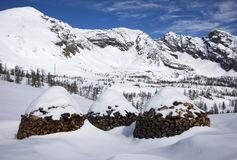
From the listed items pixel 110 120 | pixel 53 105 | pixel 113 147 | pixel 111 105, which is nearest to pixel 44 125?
pixel 53 105

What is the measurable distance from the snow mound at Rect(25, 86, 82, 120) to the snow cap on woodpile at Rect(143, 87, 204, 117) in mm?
4837

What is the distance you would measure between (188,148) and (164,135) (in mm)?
4597

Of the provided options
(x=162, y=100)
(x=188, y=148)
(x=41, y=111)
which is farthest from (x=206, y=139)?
(x=41, y=111)

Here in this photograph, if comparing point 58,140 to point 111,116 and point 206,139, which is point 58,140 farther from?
point 111,116

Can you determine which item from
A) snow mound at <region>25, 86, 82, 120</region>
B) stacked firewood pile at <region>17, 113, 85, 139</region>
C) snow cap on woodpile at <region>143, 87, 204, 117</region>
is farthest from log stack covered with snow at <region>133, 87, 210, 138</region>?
stacked firewood pile at <region>17, 113, 85, 139</region>

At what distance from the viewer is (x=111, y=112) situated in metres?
28.6

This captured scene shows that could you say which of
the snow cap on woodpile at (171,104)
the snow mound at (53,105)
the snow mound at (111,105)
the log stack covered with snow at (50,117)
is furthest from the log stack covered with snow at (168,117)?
the snow mound at (111,105)

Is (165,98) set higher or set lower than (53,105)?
higher

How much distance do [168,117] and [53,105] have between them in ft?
21.8

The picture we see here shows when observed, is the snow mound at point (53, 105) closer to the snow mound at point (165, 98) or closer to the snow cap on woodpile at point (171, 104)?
the snow mound at point (165, 98)

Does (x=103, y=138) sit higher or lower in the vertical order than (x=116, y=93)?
lower

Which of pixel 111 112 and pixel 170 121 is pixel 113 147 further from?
pixel 111 112

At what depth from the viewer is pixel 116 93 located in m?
30.0

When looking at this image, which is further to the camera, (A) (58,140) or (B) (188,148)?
(A) (58,140)
